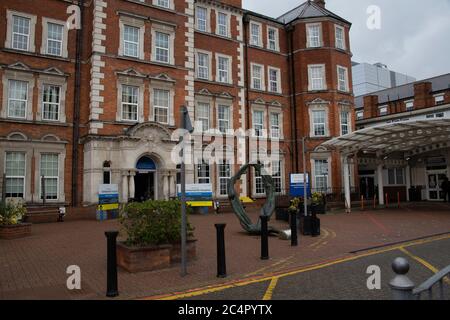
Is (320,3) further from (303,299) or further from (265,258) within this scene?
(303,299)

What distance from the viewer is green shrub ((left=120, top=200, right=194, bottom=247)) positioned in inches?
326

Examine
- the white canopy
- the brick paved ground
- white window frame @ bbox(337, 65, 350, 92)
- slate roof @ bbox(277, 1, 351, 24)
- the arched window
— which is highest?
slate roof @ bbox(277, 1, 351, 24)

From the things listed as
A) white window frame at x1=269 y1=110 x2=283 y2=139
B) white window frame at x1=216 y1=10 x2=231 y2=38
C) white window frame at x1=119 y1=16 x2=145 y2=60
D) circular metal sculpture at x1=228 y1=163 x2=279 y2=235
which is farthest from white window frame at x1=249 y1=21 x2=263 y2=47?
circular metal sculpture at x1=228 y1=163 x2=279 y2=235

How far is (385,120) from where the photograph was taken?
43844mm

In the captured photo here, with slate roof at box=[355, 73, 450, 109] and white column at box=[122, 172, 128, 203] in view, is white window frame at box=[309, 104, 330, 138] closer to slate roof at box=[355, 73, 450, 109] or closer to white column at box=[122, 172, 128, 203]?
white column at box=[122, 172, 128, 203]

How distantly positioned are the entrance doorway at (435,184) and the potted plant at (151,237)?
30.2 m

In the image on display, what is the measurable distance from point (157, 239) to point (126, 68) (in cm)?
1532

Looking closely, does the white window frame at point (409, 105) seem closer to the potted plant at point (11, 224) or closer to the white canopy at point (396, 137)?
the white canopy at point (396, 137)

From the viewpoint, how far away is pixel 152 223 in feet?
27.5

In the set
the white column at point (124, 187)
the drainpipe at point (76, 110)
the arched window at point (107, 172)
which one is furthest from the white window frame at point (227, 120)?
the drainpipe at point (76, 110)

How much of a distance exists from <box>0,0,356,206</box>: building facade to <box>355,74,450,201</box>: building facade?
5.81 m

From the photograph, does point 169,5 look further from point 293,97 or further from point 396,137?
point 396,137

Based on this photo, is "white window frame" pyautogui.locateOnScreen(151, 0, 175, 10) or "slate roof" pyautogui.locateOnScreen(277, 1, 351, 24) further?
"slate roof" pyautogui.locateOnScreen(277, 1, 351, 24)
